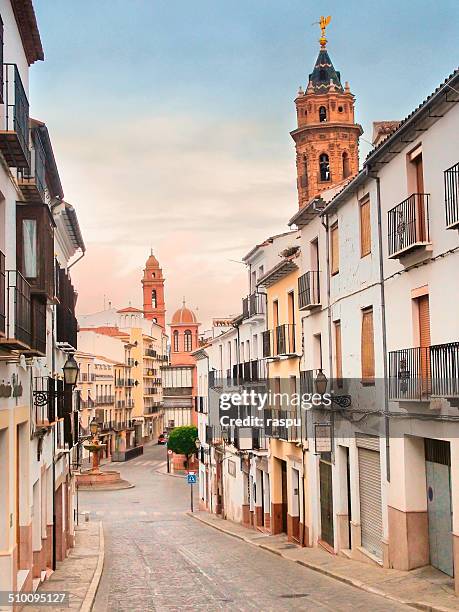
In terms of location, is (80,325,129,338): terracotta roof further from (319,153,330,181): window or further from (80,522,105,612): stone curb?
(80,522,105,612): stone curb

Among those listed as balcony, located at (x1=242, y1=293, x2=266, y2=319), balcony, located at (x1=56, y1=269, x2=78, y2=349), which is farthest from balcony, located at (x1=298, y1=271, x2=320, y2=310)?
balcony, located at (x1=242, y1=293, x2=266, y2=319)

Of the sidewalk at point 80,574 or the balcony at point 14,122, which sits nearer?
the balcony at point 14,122

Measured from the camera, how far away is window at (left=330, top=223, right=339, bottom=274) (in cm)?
2347

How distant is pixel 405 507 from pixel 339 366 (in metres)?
6.22

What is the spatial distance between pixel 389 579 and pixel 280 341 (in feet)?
43.8

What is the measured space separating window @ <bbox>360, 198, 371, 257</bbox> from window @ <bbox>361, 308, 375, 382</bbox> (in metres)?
1.37

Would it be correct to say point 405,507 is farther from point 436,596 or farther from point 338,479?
point 338,479

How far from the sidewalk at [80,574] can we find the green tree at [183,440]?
133ft

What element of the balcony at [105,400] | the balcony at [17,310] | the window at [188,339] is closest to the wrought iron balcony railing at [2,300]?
the balcony at [17,310]

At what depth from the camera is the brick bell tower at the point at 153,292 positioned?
135 m

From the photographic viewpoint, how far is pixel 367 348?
2088 centimetres

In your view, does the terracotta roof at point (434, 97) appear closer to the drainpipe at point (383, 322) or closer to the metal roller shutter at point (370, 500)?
the drainpipe at point (383, 322)

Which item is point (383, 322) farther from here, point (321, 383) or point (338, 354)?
point (338, 354)

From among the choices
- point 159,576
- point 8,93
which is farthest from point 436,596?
point 8,93
